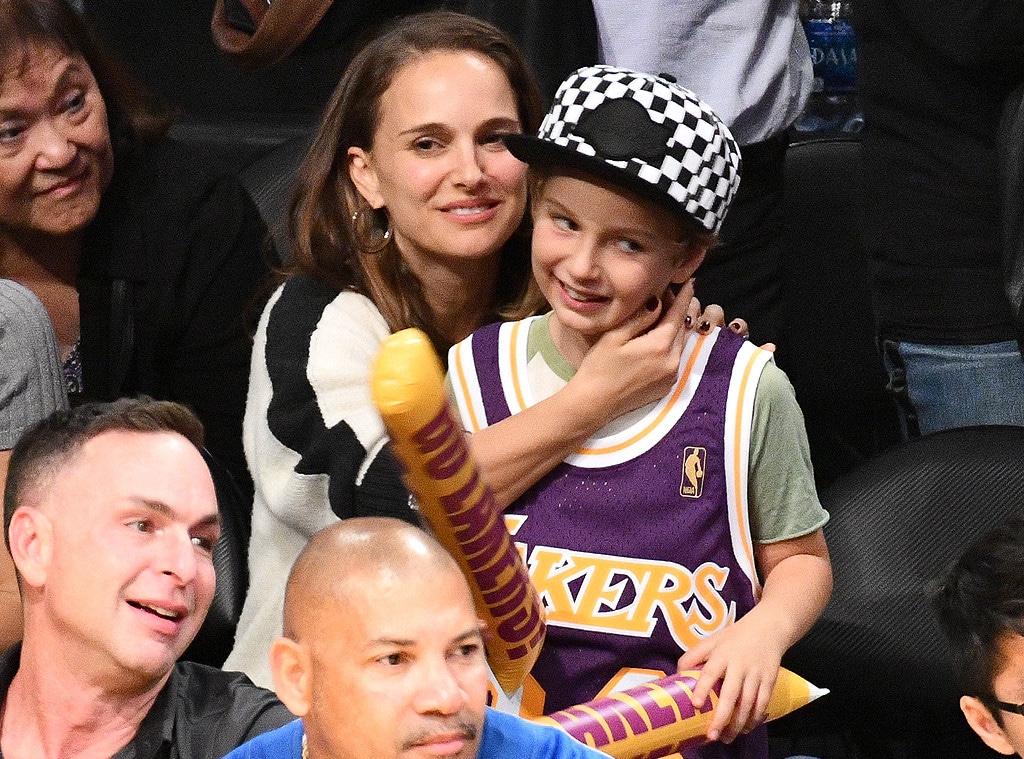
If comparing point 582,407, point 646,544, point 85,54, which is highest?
point 85,54

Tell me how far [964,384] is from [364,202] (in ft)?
3.27

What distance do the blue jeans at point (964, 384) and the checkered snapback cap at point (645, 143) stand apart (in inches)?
35.8

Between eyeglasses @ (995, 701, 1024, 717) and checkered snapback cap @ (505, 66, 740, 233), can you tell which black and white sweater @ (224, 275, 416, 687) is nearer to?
checkered snapback cap @ (505, 66, 740, 233)

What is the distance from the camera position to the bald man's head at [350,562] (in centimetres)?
149

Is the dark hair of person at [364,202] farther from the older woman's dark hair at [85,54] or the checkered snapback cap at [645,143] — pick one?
the older woman's dark hair at [85,54]

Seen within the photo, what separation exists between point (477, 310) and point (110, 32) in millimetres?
1885

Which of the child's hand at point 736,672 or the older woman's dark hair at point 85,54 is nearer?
the child's hand at point 736,672

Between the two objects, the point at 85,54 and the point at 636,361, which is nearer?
the point at 636,361

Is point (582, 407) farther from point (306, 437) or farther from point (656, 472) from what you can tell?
point (306, 437)

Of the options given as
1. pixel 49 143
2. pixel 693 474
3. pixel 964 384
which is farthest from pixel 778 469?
pixel 49 143

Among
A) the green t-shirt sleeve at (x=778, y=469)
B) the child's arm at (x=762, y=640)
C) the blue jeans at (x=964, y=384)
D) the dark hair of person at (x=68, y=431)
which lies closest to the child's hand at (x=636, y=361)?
the green t-shirt sleeve at (x=778, y=469)

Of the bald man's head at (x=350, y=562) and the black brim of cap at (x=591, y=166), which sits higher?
the black brim of cap at (x=591, y=166)

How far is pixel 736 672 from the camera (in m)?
1.81

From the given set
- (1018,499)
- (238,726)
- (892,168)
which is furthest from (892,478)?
(238,726)
